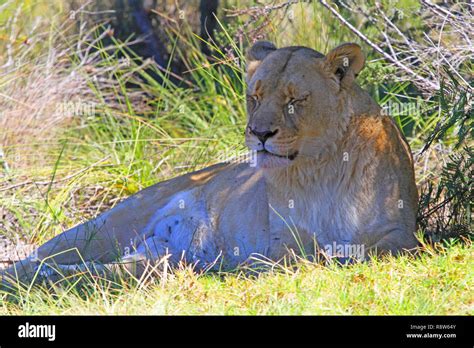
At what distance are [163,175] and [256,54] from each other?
6.94ft

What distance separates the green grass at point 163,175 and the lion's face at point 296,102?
60 centimetres

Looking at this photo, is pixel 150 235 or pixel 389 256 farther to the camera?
pixel 150 235

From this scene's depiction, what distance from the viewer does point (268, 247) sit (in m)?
5.39

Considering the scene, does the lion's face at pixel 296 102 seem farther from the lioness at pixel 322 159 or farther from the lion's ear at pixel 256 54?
the lion's ear at pixel 256 54

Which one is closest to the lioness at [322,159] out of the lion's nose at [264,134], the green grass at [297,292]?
the lion's nose at [264,134]

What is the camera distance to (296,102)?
5.00m

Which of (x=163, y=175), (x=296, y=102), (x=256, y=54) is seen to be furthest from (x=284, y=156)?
(x=163, y=175)

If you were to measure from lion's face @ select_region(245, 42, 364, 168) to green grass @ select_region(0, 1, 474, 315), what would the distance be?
23.5 inches

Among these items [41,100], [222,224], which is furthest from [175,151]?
[222,224]

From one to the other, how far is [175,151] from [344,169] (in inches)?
103

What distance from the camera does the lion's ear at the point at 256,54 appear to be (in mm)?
5426
